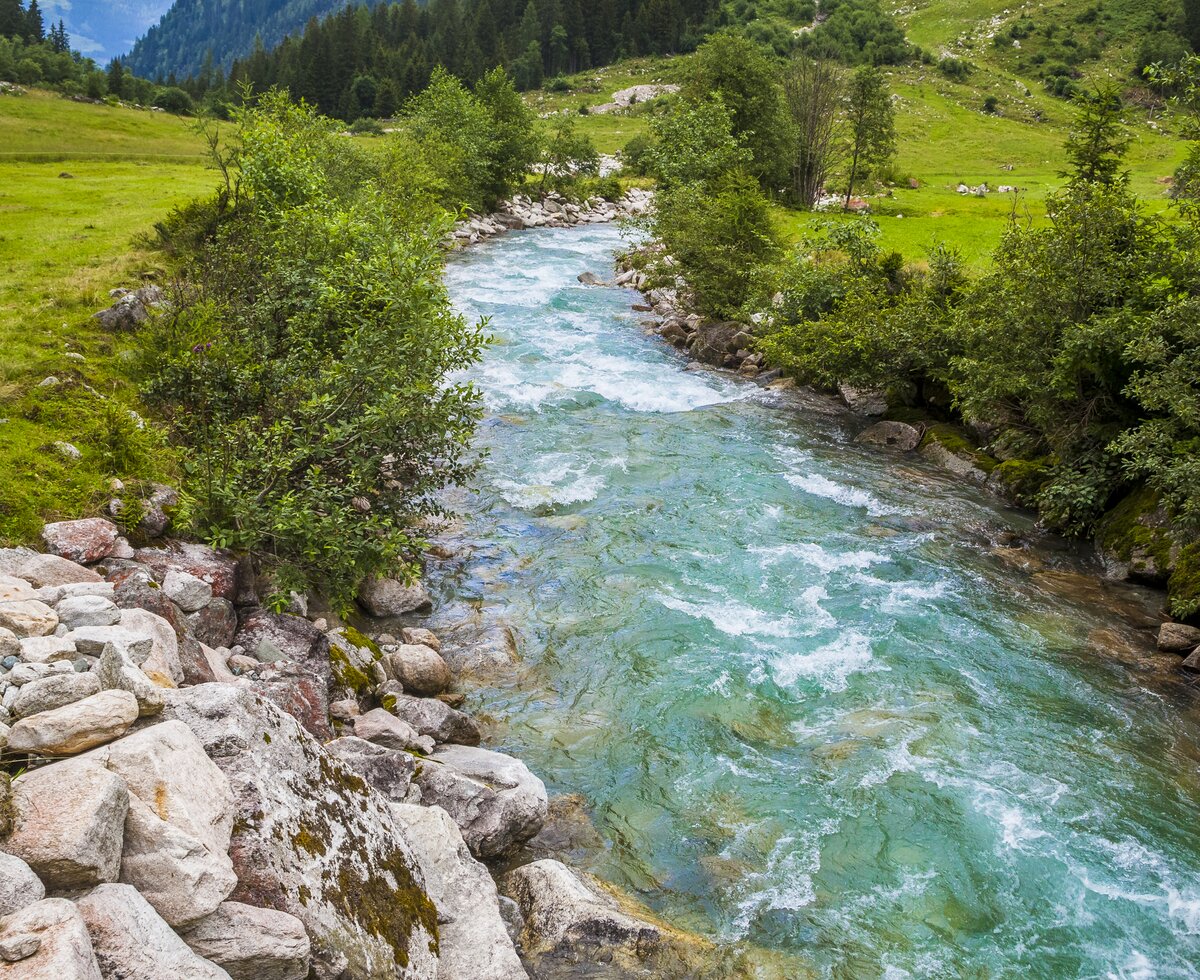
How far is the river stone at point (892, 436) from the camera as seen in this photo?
28.7 meters

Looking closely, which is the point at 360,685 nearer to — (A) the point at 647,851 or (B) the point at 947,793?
(A) the point at 647,851

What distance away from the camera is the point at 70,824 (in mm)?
5766

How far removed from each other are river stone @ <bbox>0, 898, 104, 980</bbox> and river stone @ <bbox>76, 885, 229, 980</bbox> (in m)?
0.16

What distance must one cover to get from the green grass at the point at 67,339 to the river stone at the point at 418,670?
5.55m

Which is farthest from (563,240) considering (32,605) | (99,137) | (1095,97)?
(32,605)

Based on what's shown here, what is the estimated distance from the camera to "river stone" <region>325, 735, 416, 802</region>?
34.8 feet

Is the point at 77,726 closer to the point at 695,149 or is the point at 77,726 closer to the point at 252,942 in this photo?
the point at 252,942

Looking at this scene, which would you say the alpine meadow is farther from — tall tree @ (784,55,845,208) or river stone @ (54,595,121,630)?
tall tree @ (784,55,845,208)

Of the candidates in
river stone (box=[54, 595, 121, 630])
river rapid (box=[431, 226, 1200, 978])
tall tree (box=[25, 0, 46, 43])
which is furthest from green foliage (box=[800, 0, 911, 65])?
river stone (box=[54, 595, 121, 630])

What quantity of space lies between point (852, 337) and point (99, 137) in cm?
8490

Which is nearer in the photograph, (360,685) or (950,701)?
(360,685)

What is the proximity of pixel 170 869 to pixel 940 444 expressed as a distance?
87.0 ft

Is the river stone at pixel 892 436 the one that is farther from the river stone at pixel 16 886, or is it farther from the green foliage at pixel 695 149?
the river stone at pixel 16 886

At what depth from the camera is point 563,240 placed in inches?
2665
